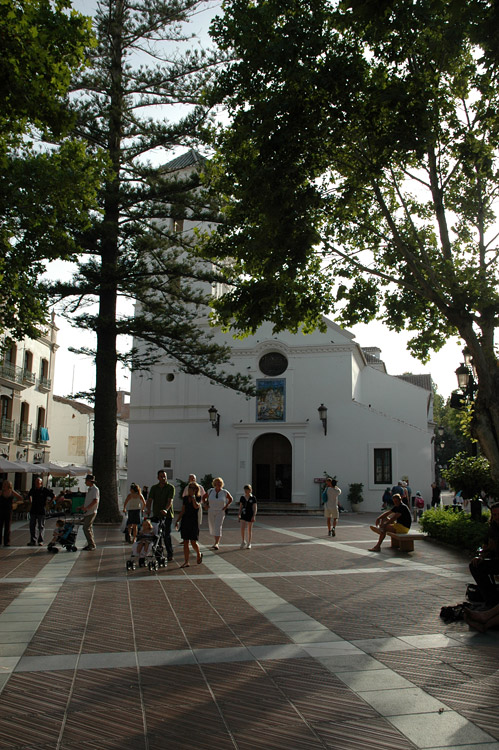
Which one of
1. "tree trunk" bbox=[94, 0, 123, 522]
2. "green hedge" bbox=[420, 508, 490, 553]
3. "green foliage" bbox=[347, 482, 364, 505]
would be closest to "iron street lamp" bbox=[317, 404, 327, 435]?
"green foliage" bbox=[347, 482, 364, 505]

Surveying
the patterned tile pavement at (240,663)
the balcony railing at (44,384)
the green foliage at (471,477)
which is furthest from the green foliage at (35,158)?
the balcony railing at (44,384)

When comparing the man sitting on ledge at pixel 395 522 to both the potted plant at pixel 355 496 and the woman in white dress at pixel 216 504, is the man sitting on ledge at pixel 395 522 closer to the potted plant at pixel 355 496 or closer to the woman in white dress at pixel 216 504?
the woman in white dress at pixel 216 504

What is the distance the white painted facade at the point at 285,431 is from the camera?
32031 mm

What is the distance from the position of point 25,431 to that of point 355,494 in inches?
778

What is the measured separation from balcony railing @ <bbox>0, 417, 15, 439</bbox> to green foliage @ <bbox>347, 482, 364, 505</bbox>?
62.3ft

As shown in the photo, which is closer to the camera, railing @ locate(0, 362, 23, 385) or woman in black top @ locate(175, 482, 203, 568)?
woman in black top @ locate(175, 482, 203, 568)

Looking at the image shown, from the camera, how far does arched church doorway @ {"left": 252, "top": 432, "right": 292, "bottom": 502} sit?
33250 mm

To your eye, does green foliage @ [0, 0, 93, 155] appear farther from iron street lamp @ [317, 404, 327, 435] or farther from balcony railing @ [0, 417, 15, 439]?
balcony railing @ [0, 417, 15, 439]

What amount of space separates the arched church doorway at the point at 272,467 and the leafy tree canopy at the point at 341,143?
20604 millimetres

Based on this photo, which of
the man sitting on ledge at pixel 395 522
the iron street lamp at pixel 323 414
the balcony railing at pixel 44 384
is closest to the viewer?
the man sitting on ledge at pixel 395 522

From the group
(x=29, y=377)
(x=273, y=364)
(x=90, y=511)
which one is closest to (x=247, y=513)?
(x=90, y=511)

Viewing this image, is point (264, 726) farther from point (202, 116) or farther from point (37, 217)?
point (202, 116)

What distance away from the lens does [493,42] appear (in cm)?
557

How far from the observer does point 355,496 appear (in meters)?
31.2
